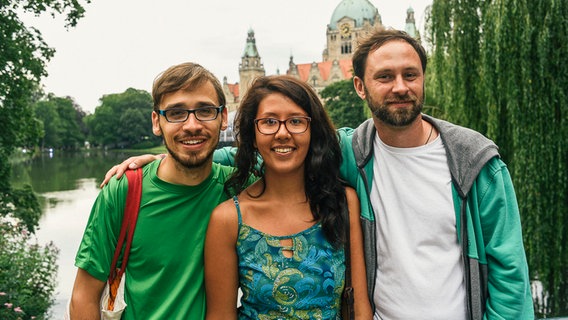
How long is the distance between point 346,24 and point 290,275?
73.4 m

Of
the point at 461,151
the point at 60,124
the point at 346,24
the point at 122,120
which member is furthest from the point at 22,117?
the point at 346,24

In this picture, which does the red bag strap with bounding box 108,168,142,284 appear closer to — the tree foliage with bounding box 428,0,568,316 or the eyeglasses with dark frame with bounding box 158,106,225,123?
the eyeglasses with dark frame with bounding box 158,106,225,123

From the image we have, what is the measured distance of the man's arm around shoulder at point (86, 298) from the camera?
6.24ft

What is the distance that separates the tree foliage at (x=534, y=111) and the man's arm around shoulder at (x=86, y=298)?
15.8 ft

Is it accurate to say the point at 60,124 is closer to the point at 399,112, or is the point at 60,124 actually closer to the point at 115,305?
the point at 115,305

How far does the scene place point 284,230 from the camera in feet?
6.36

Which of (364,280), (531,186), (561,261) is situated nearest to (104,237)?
(364,280)

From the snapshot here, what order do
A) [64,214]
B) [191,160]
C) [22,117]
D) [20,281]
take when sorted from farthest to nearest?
[64,214]
[22,117]
[20,281]
[191,160]

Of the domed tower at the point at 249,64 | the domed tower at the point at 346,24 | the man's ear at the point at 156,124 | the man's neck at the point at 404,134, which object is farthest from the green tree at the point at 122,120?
the man's neck at the point at 404,134

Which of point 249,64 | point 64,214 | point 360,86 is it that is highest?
point 249,64

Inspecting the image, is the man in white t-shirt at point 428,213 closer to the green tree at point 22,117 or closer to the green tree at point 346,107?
the green tree at point 22,117

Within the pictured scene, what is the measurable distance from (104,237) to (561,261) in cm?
536

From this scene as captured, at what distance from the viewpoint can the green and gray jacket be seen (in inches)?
75.6

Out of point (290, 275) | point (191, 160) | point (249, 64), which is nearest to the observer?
point (290, 275)
